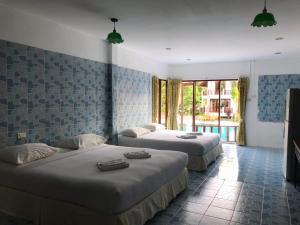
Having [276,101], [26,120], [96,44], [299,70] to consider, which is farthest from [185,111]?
[26,120]

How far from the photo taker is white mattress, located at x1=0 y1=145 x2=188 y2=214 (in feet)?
7.24

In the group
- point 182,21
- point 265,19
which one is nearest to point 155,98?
point 182,21

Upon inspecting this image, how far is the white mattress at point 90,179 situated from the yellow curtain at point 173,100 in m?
4.48

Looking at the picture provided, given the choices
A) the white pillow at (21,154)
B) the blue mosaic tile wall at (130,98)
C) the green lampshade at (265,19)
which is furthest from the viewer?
the blue mosaic tile wall at (130,98)

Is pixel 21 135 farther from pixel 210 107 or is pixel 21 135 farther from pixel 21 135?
pixel 210 107

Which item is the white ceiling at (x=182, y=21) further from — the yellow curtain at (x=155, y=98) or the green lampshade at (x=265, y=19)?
the yellow curtain at (x=155, y=98)

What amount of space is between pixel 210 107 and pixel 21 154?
20.5ft

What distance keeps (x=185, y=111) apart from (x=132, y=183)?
5.95 meters

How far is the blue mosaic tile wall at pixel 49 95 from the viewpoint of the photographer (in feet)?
10.2

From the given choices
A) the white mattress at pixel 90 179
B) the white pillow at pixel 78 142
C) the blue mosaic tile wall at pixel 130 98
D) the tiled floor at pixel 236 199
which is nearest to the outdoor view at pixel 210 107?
the blue mosaic tile wall at pixel 130 98

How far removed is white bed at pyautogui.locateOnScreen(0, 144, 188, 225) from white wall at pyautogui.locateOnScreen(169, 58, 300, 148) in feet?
15.3

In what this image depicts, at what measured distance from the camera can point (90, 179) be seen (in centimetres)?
239

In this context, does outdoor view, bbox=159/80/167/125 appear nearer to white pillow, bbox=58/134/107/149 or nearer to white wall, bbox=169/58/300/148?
white wall, bbox=169/58/300/148

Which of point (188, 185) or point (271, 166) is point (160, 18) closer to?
point (188, 185)
